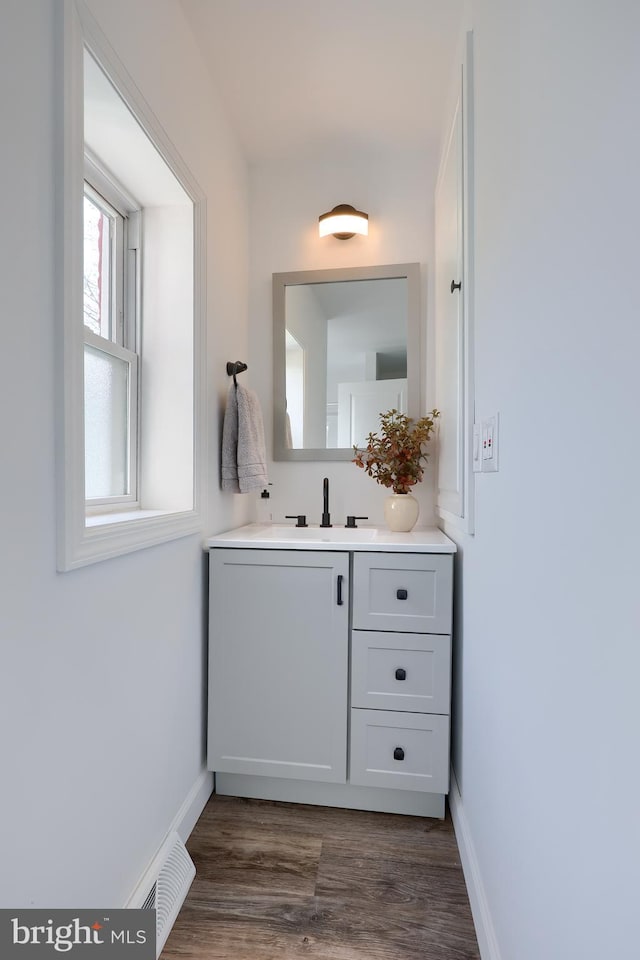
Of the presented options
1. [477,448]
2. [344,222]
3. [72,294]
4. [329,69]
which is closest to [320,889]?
[477,448]

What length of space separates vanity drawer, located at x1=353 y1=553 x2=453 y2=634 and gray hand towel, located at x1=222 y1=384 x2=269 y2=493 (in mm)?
513

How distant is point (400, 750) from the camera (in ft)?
5.27

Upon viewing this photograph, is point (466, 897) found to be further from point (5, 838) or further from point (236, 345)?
point (236, 345)

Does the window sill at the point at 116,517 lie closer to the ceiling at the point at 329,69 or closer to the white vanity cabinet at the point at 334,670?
the white vanity cabinet at the point at 334,670

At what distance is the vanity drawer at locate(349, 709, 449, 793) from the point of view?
1582mm

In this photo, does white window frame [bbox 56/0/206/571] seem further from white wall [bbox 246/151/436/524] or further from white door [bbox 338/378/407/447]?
white door [bbox 338/378/407/447]

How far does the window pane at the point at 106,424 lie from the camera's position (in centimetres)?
137

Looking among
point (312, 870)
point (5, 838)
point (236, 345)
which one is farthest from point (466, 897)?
point (236, 345)

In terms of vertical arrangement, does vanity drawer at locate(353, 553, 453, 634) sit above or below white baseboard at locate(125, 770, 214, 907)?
above

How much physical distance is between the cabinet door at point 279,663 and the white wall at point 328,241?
0.65m

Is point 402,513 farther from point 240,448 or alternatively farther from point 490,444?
point 490,444

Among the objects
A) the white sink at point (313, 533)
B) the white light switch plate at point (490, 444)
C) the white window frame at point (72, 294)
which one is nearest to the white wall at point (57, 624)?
the white window frame at point (72, 294)

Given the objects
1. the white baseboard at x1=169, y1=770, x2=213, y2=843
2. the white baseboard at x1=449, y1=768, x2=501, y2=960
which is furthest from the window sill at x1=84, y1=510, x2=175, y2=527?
the white baseboard at x1=449, y1=768, x2=501, y2=960

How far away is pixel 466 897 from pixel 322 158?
2.83m
